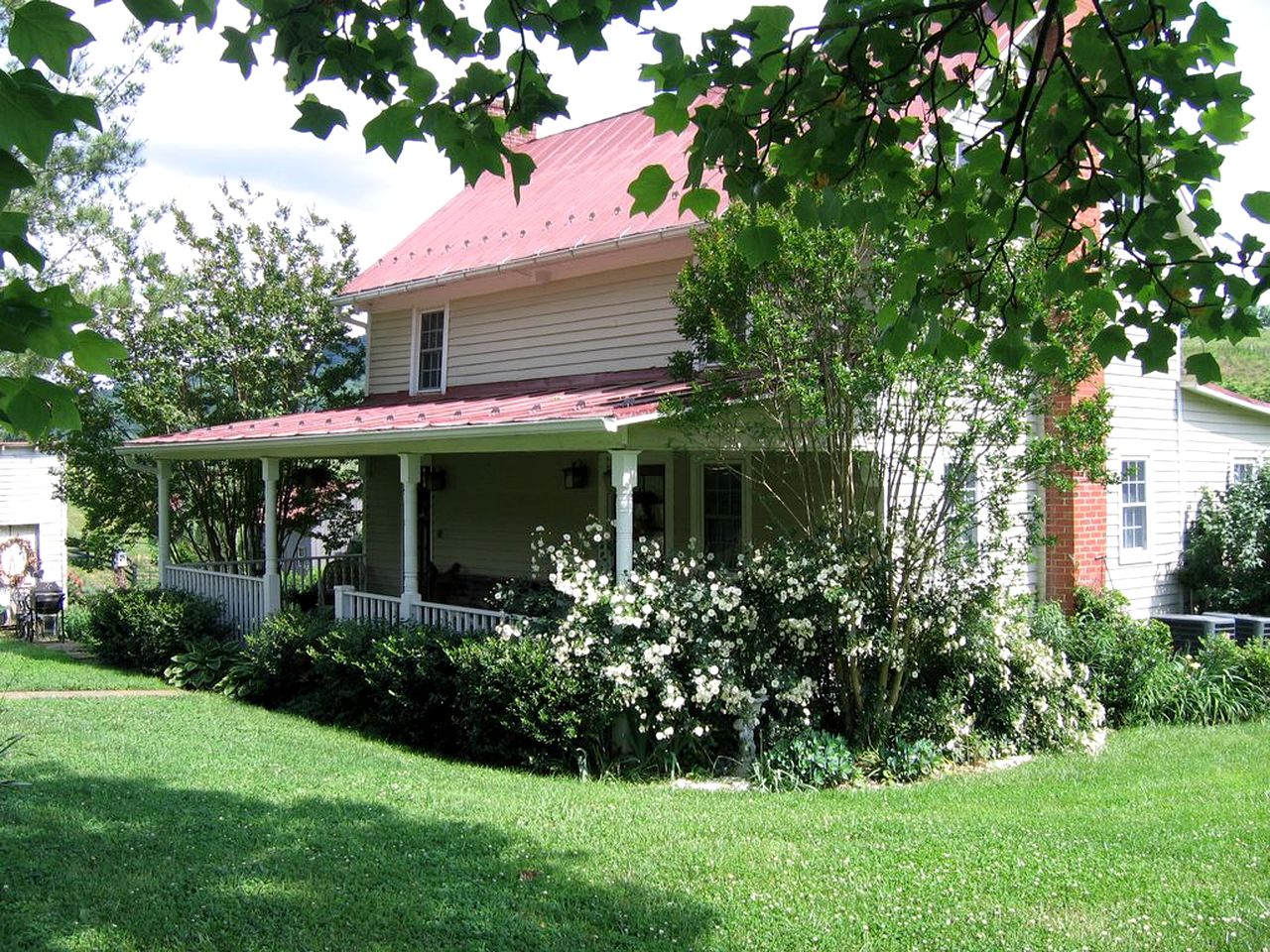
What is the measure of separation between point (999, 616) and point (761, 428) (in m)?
2.66

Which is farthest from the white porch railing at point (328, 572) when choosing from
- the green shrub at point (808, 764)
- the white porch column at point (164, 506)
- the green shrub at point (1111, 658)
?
the green shrub at point (1111, 658)

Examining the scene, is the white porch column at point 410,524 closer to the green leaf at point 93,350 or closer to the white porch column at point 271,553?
the white porch column at point 271,553

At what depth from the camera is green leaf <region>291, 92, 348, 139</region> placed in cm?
409

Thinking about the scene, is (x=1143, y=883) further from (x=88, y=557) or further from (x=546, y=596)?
(x=88, y=557)

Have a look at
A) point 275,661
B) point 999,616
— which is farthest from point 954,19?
point 275,661

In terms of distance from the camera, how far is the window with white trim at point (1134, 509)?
14203 millimetres

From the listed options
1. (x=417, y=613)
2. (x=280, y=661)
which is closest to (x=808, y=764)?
(x=417, y=613)

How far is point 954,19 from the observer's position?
14.8 feet

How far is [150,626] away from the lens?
14164mm

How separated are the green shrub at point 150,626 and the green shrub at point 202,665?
1.23 feet

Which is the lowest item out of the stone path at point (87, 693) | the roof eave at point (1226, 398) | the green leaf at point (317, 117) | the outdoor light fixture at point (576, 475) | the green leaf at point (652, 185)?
the stone path at point (87, 693)

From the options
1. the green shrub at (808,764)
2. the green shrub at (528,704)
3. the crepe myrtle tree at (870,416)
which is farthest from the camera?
the green shrub at (528,704)

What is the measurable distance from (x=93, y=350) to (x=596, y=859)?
13.9 feet

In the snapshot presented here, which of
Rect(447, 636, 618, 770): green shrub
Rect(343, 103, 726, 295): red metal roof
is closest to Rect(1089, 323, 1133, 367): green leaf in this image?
Rect(447, 636, 618, 770): green shrub
